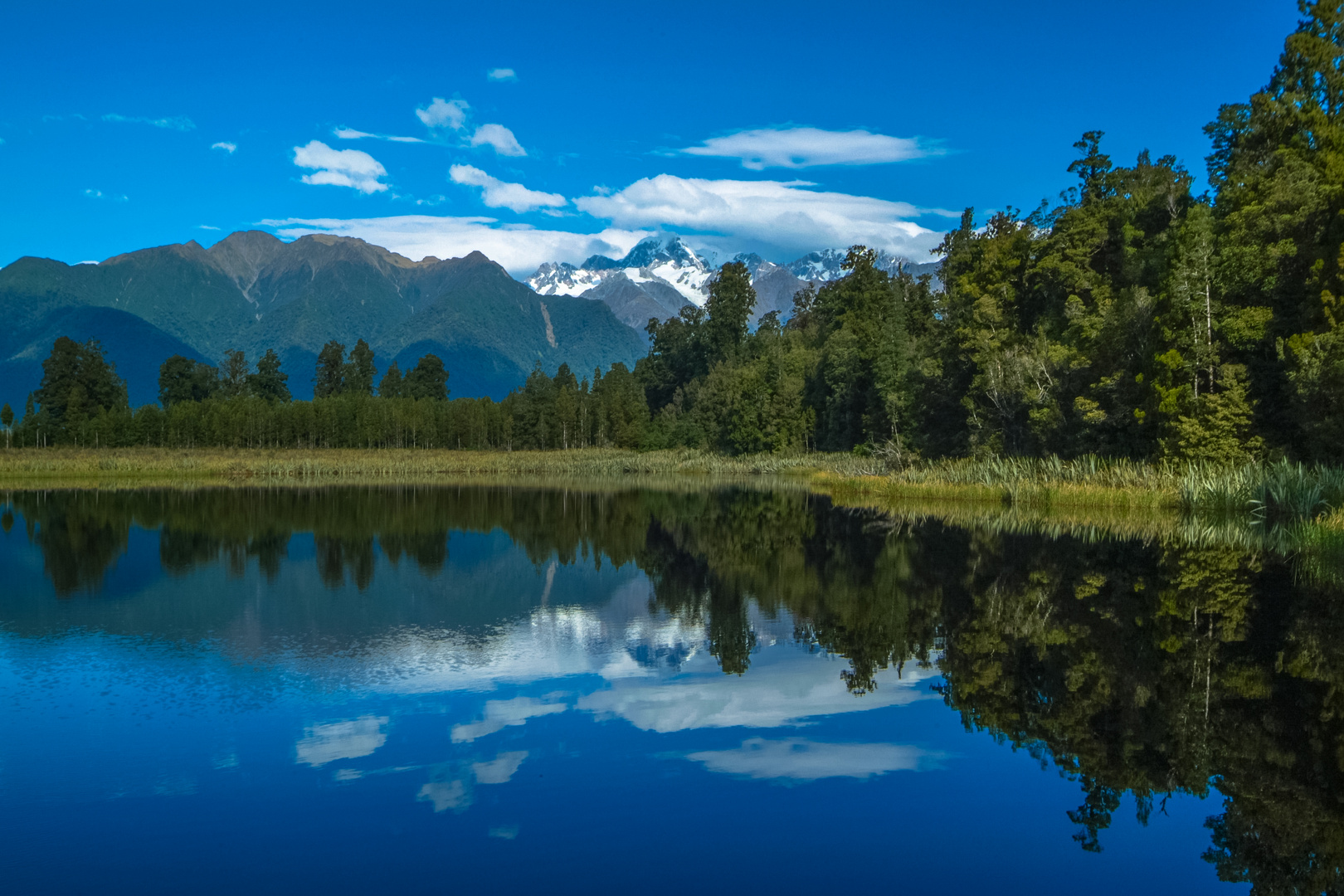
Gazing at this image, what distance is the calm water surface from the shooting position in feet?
22.8

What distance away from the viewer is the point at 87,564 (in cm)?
2259

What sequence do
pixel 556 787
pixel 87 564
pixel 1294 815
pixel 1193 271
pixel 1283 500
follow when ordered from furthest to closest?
pixel 1193 271 < pixel 1283 500 < pixel 87 564 < pixel 556 787 < pixel 1294 815

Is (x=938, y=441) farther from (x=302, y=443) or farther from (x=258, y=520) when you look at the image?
(x=302, y=443)

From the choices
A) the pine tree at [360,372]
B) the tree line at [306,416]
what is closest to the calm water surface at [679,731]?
the tree line at [306,416]

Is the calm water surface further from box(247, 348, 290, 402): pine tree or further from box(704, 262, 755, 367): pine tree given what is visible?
box(247, 348, 290, 402): pine tree

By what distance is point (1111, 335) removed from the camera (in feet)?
134

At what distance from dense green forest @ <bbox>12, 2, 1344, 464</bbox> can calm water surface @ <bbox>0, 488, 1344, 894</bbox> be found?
51.0ft

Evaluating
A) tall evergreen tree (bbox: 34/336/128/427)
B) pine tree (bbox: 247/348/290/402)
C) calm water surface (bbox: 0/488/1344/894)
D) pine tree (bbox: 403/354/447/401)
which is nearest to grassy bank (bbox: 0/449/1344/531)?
calm water surface (bbox: 0/488/1344/894)

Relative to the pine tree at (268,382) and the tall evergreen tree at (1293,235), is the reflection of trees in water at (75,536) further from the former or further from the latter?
the pine tree at (268,382)

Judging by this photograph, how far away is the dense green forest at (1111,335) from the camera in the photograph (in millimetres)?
32188

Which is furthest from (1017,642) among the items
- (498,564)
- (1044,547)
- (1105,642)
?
(498,564)

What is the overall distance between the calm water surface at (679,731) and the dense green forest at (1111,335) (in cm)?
1555

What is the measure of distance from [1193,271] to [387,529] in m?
29.1

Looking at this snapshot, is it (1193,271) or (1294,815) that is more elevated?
(1193,271)
